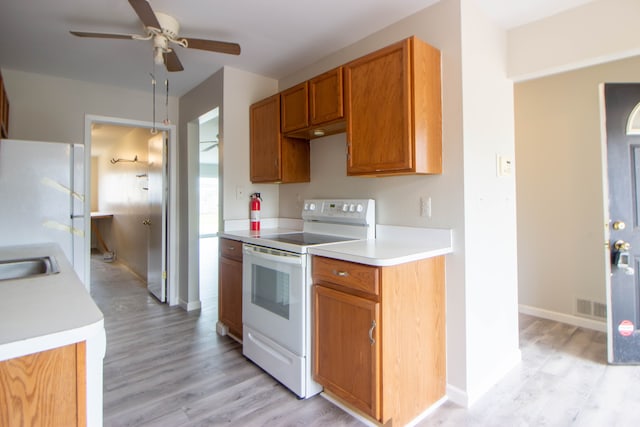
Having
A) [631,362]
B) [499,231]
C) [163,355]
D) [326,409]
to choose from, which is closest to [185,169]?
[163,355]

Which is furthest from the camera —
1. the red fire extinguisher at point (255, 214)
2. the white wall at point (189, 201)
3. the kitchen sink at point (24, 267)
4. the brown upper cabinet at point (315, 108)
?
the white wall at point (189, 201)

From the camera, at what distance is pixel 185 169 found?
11.8 feet

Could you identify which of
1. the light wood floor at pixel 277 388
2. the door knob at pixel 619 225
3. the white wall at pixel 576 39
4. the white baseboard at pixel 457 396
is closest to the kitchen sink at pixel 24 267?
the light wood floor at pixel 277 388

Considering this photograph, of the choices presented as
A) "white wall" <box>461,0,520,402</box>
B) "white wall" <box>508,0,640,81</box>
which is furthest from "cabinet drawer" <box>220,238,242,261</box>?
"white wall" <box>508,0,640,81</box>

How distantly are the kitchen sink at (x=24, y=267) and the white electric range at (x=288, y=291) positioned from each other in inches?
44.4

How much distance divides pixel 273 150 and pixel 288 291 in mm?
1286

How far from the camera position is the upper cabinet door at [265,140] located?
9.16 feet

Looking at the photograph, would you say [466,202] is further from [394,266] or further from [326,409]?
[326,409]

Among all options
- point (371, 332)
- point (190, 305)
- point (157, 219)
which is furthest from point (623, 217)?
point (157, 219)

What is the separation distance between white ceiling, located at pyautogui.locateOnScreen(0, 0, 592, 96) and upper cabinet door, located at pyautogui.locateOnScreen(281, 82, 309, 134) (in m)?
0.35

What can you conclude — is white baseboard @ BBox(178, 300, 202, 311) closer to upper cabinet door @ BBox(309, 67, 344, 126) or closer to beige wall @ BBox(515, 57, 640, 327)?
upper cabinet door @ BBox(309, 67, 344, 126)

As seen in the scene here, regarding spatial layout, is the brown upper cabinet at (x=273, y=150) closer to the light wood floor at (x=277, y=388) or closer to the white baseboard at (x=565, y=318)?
the light wood floor at (x=277, y=388)

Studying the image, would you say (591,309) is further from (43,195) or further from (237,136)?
(43,195)

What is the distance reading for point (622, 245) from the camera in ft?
7.50
